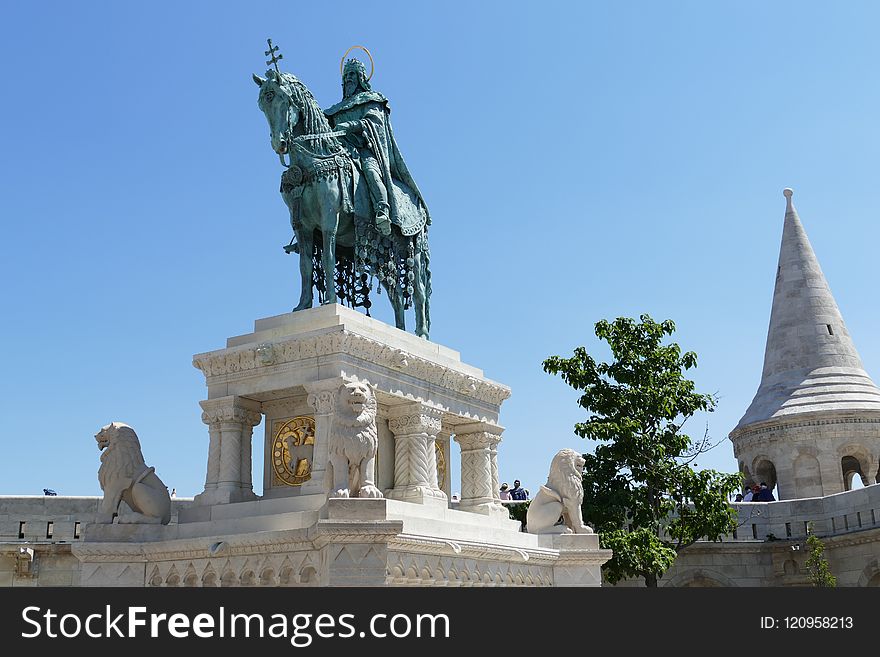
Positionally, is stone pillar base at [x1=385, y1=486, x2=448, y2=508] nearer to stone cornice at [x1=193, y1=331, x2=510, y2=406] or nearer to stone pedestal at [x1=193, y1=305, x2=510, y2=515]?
stone pedestal at [x1=193, y1=305, x2=510, y2=515]

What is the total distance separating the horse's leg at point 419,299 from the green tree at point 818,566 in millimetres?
10763

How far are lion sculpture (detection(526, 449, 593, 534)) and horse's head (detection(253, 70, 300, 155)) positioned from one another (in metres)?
6.42

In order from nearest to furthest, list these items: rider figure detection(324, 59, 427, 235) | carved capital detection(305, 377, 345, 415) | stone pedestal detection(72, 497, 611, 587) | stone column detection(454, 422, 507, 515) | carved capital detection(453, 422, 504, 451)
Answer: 1. stone pedestal detection(72, 497, 611, 587)
2. carved capital detection(305, 377, 345, 415)
3. rider figure detection(324, 59, 427, 235)
4. stone column detection(454, 422, 507, 515)
5. carved capital detection(453, 422, 504, 451)

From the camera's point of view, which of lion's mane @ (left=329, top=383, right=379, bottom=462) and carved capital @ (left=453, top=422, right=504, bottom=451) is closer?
lion's mane @ (left=329, top=383, right=379, bottom=462)

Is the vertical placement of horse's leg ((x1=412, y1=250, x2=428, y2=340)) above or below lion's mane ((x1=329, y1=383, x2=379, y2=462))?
above

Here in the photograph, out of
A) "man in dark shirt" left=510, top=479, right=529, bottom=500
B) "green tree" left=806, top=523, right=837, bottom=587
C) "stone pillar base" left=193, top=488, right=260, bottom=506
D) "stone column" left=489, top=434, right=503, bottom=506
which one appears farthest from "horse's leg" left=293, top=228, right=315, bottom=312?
"green tree" left=806, top=523, right=837, bottom=587

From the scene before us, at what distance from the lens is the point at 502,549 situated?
13750 millimetres

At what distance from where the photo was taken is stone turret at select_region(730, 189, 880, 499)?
28812 millimetres

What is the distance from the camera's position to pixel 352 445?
1160 centimetres

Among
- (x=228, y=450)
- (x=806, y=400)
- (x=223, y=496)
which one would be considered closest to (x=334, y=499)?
(x=223, y=496)

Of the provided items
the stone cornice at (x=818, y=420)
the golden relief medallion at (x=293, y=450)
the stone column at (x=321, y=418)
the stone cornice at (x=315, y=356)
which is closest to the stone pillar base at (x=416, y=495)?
the golden relief medallion at (x=293, y=450)

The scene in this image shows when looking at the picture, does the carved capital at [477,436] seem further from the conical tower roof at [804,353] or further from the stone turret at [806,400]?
the conical tower roof at [804,353]

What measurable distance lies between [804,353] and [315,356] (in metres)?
21.0

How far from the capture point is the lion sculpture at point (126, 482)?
1370cm
